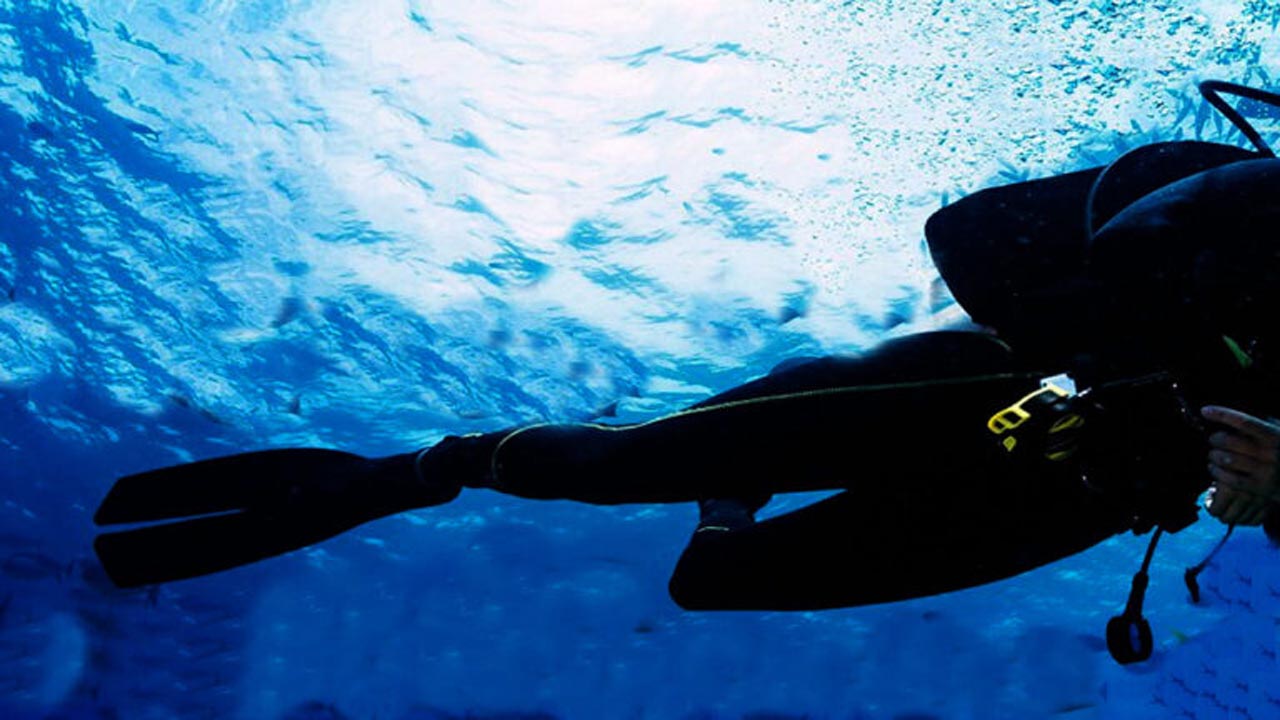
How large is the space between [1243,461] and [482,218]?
9712mm

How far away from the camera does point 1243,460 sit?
214 centimetres

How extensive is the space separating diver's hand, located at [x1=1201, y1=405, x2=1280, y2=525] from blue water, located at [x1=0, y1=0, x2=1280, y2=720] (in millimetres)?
1994

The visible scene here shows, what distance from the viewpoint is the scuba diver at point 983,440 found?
2.14m

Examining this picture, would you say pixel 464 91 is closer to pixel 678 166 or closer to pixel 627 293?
pixel 678 166

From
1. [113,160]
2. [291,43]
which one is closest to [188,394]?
[113,160]

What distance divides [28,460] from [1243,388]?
828 inches

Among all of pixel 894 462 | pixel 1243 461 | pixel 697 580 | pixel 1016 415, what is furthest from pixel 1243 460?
pixel 697 580

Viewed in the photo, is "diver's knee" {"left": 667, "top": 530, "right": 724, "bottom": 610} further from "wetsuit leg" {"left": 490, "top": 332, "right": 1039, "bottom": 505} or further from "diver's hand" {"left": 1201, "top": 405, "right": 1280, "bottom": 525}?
"diver's hand" {"left": 1201, "top": 405, "right": 1280, "bottom": 525}

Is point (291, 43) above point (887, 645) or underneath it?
above

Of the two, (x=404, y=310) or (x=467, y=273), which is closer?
(x=467, y=273)

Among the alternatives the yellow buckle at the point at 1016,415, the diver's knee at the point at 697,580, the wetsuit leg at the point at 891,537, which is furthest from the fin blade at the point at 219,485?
the yellow buckle at the point at 1016,415

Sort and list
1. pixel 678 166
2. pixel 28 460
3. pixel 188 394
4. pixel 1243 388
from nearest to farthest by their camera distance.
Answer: pixel 1243 388 → pixel 678 166 → pixel 188 394 → pixel 28 460

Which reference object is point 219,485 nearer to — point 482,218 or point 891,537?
point 891,537

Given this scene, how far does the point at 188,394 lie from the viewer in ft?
47.3
